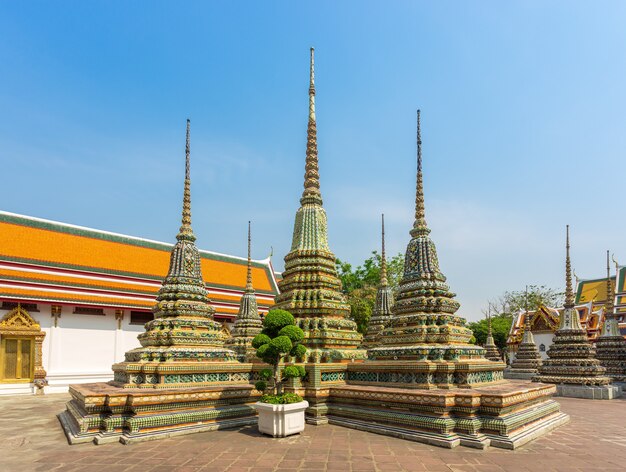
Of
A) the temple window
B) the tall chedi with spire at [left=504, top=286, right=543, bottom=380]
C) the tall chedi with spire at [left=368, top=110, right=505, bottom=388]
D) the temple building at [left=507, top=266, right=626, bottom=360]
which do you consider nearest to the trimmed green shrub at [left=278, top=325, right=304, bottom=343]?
the tall chedi with spire at [left=368, top=110, right=505, bottom=388]

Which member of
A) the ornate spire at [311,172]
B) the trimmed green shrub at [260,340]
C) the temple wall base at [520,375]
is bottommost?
the temple wall base at [520,375]

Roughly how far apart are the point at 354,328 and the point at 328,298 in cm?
121

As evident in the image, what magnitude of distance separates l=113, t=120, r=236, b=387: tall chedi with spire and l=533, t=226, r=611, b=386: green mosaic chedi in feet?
51.6

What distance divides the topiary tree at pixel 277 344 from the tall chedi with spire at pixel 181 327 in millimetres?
2167

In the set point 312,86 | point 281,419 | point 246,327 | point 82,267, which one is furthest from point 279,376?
point 82,267

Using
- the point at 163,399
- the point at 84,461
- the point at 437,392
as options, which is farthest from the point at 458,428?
the point at 84,461

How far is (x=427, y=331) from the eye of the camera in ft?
35.2

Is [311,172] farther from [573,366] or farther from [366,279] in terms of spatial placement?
[366,279]

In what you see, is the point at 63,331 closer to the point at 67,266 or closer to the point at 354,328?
the point at 67,266

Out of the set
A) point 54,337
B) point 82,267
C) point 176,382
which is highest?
point 82,267

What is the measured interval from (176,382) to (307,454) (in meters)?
4.15

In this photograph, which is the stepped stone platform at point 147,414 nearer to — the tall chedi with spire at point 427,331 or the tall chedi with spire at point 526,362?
the tall chedi with spire at point 427,331

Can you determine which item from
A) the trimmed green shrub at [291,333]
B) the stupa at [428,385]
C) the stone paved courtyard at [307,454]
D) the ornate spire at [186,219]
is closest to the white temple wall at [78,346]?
the stone paved courtyard at [307,454]

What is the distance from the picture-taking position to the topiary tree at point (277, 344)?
379 inches
